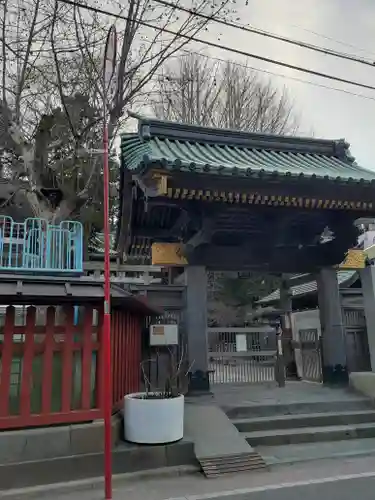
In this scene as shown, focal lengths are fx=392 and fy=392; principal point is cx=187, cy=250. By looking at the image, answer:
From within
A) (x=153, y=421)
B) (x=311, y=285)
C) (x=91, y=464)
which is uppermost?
(x=311, y=285)

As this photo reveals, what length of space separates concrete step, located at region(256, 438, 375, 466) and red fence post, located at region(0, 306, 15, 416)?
3.39m

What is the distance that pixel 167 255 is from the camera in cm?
805

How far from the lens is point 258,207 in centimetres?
765

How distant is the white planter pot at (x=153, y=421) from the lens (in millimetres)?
5059

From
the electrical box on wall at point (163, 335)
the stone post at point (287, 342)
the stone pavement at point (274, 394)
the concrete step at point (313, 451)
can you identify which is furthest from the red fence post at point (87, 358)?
the stone post at point (287, 342)

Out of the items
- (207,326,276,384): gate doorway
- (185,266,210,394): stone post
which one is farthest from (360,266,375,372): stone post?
(185,266,210,394): stone post

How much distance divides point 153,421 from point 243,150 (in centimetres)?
631

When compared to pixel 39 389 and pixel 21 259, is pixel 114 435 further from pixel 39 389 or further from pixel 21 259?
pixel 21 259

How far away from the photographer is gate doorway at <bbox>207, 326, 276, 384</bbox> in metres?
9.05

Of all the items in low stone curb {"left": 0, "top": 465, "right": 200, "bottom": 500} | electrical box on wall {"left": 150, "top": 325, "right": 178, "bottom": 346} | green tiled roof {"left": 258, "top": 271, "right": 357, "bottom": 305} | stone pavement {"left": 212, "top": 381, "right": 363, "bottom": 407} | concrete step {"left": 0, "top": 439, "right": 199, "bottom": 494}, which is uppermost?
green tiled roof {"left": 258, "top": 271, "right": 357, "bottom": 305}

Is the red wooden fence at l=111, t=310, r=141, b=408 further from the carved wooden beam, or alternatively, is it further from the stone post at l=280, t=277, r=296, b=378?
the stone post at l=280, t=277, r=296, b=378

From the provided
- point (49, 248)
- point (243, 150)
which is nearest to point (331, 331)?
point (243, 150)

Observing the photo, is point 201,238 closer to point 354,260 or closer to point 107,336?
point 354,260

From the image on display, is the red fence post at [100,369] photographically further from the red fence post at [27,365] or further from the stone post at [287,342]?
the stone post at [287,342]
